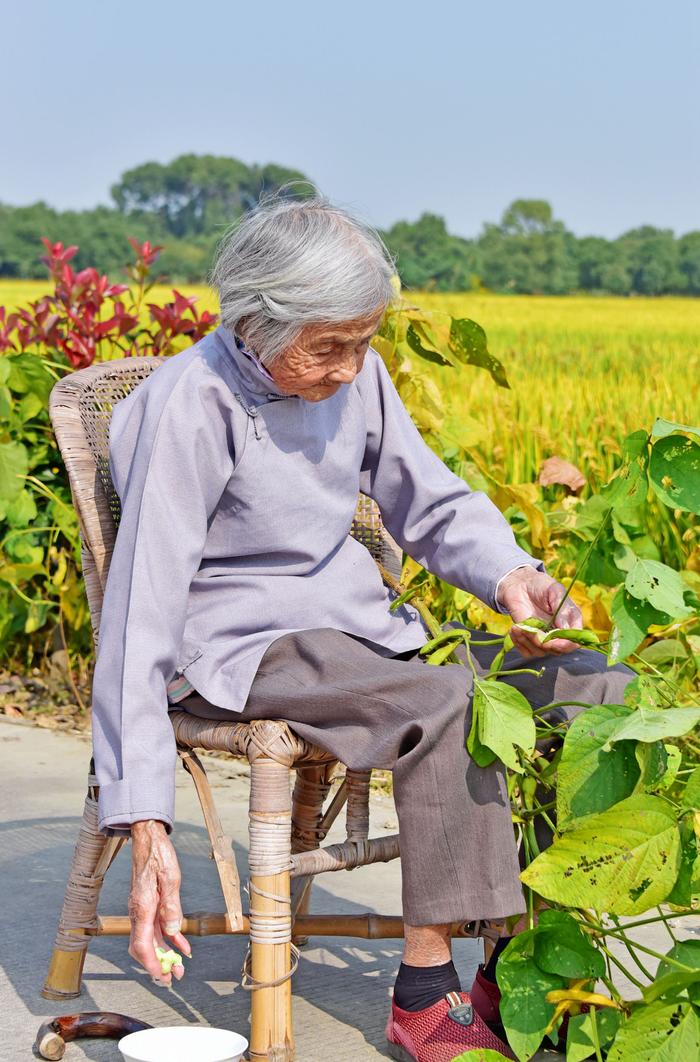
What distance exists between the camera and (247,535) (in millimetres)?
2188

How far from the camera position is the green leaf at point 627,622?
6.03 feet

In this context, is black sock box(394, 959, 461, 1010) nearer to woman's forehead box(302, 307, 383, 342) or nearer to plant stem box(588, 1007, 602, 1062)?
plant stem box(588, 1007, 602, 1062)

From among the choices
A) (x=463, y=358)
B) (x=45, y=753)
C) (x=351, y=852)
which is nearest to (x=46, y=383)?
(x=45, y=753)

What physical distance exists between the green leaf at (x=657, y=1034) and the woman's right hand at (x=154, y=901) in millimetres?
600

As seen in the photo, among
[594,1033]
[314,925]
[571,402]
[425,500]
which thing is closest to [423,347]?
[425,500]

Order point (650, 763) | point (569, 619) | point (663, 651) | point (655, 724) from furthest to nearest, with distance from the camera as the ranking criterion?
point (663, 651) < point (569, 619) < point (650, 763) < point (655, 724)

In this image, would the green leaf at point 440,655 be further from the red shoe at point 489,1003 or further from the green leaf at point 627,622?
the red shoe at point 489,1003

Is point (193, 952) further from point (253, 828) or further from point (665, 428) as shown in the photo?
point (665, 428)

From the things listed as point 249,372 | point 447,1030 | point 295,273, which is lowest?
point 447,1030

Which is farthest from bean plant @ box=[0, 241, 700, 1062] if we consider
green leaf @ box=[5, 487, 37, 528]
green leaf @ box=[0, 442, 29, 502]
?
green leaf @ box=[5, 487, 37, 528]

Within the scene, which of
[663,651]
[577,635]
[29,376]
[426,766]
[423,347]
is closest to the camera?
[426,766]

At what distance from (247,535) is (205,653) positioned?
0.21 metres

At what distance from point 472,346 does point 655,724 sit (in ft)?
5.61

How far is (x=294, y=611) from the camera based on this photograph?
2.18 m
